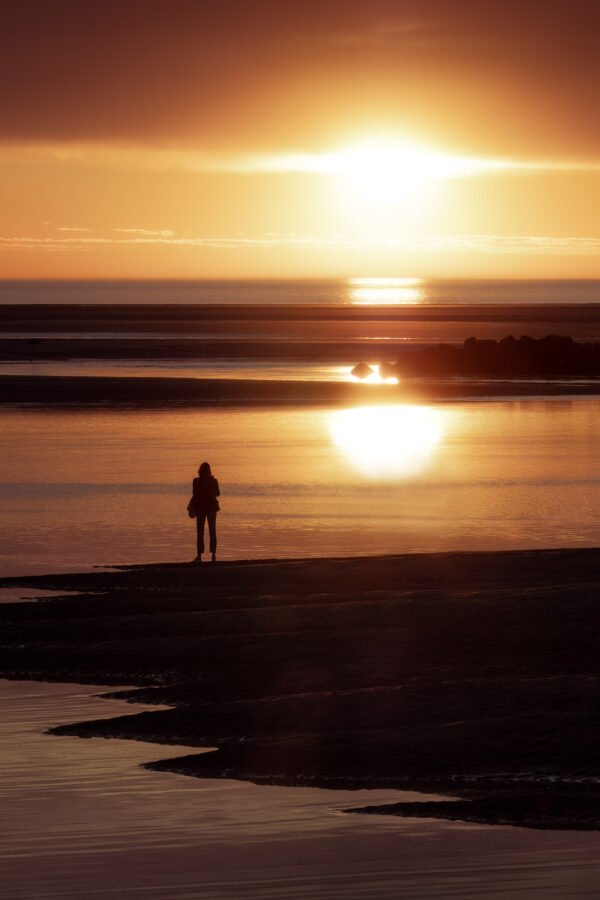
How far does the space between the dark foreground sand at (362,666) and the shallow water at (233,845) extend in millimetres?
477

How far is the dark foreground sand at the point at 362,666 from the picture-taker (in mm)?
14953

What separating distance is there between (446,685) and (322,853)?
4753 mm

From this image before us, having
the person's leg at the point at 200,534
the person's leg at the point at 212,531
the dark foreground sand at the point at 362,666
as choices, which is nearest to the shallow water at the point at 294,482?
the person's leg at the point at 212,531

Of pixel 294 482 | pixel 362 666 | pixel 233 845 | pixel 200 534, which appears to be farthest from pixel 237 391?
pixel 233 845

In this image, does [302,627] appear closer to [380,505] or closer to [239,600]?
A: [239,600]

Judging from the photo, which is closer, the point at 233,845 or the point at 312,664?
the point at 233,845

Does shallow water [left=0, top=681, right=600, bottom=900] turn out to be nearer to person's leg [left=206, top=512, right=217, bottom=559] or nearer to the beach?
the beach

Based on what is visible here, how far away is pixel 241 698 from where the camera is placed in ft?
58.5

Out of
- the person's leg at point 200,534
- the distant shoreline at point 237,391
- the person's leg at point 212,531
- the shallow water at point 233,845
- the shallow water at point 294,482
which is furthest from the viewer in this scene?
the distant shoreline at point 237,391

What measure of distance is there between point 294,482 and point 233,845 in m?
25.8

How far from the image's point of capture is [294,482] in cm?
3872

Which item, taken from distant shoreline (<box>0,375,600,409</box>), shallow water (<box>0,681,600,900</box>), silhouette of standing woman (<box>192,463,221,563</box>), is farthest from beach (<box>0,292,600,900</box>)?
distant shoreline (<box>0,375,600,409</box>)

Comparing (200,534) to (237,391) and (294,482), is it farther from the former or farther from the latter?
(237,391)

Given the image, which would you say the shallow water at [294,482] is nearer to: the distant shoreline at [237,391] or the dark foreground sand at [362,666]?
the dark foreground sand at [362,666]
